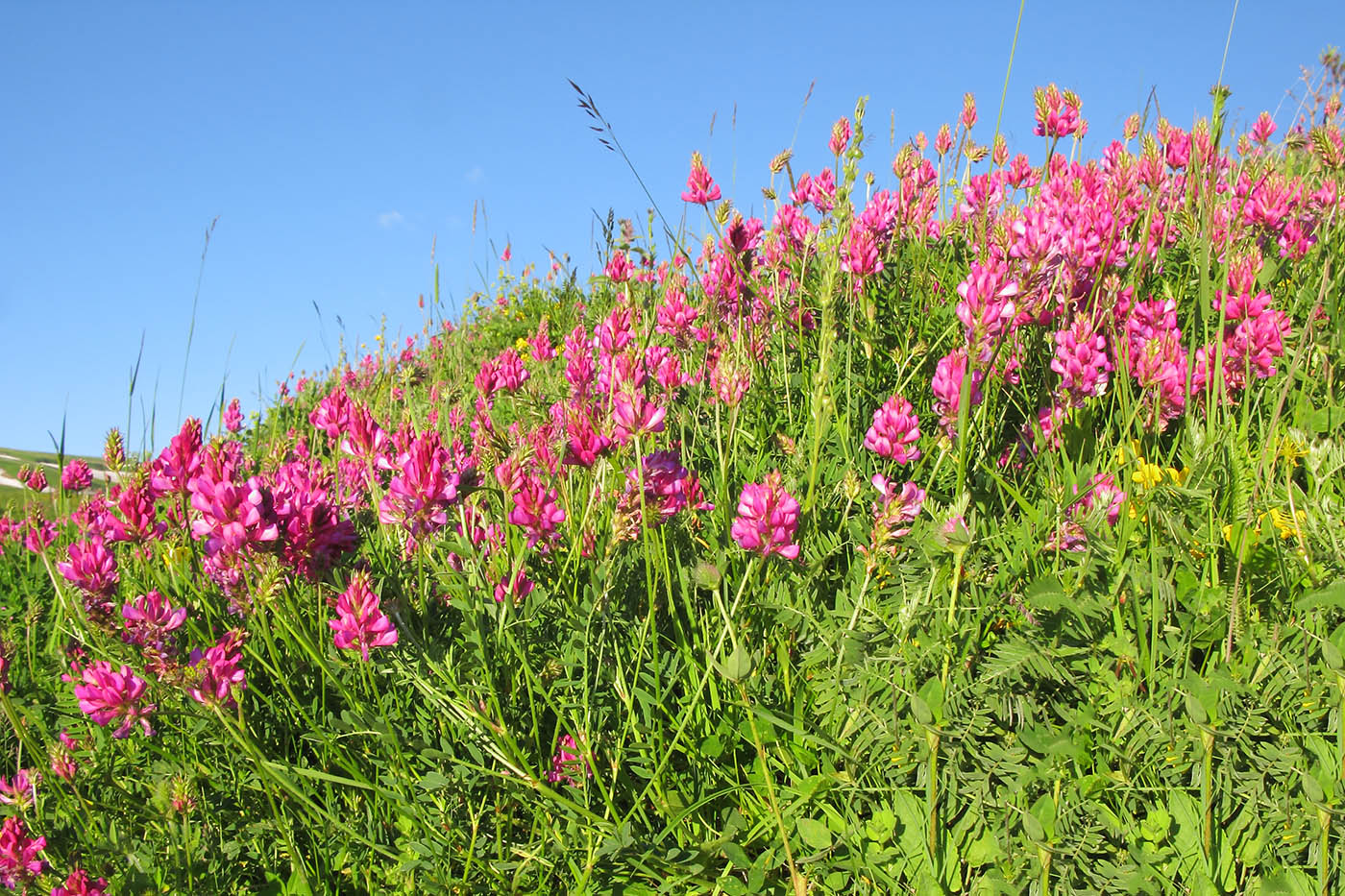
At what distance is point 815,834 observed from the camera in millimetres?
1665

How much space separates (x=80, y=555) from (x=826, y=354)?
6.32 ft

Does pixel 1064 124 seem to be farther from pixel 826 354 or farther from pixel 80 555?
pixel 80 555

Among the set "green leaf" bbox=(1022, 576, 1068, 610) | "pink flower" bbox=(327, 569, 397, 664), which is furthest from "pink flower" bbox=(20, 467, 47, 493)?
"green leaf" bbox=(1022, 576, 1068, 610)

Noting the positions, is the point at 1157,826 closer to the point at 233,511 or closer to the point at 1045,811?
the point at 1045,811

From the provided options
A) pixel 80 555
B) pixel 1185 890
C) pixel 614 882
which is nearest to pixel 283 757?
pixel 80 555

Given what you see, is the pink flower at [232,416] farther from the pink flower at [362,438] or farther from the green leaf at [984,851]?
the green leaf at [984,851]

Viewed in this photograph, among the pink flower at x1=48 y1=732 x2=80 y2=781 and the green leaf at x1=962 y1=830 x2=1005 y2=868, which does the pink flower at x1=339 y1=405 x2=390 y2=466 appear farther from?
the green leaf at x1=962 y1=830 x2=1005 y2=868

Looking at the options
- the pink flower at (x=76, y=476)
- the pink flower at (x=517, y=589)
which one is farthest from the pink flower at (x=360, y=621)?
the pink flower at (x=76, y=476)

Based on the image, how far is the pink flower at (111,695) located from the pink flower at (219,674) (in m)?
0.19

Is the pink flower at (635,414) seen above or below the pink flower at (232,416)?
below

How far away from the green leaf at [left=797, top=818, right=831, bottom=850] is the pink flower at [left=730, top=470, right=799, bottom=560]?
0.53m

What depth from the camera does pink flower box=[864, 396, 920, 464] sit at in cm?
217

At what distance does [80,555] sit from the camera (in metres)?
2.16

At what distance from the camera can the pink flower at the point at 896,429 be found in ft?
7.11
